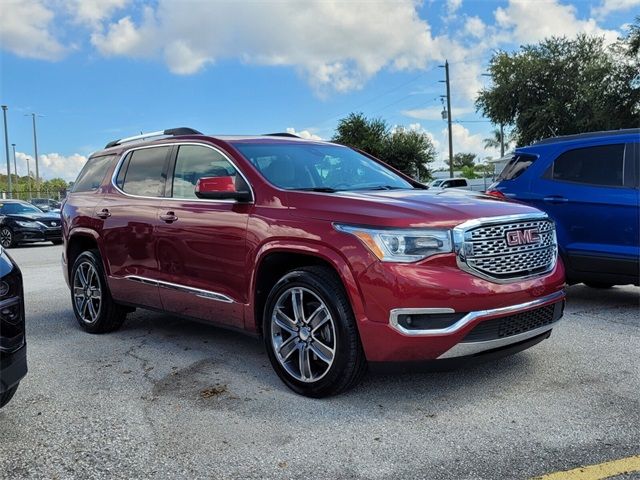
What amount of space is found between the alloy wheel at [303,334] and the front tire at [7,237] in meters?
16.2

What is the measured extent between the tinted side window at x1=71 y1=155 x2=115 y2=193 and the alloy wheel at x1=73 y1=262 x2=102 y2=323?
821 mm

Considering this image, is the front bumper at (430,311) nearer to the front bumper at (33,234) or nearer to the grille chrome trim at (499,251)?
the grille chrome trim at (499,251)

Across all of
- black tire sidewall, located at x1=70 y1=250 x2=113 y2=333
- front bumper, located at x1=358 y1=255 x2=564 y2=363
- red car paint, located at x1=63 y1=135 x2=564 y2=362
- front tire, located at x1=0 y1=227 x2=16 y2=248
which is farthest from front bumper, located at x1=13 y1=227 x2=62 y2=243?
front bumper, located at x1=358 y1=255 x2=564 y2=363

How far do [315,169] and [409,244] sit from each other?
150cm

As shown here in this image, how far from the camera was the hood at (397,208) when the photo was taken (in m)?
3.60

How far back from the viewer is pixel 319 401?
3877 millimetres

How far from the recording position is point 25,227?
58.0ft

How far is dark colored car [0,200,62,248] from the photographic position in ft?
58.0

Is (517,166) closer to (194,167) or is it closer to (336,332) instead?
(194,167)

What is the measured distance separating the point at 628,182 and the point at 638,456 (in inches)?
149

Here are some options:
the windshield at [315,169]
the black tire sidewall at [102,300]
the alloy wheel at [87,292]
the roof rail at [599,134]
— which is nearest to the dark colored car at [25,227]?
the alloy wheel at [87,292]

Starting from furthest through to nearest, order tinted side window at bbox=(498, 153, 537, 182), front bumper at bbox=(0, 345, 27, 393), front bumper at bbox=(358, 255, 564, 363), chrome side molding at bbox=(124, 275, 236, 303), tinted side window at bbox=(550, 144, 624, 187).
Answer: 1. tinted side window at bbox=(498, 153, 537, 182)
2. tinted side window at bbox=(550, 144, 624, 187)
3. chrome side molding at bbox=(124, 275, 236, 303)
4. front bumper at bbox=(358, 255, 564, 363)
5. front bumper at bbox=(0, 345, 27, 393)

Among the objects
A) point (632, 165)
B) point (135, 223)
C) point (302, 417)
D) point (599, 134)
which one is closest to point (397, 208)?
point (302, 417)

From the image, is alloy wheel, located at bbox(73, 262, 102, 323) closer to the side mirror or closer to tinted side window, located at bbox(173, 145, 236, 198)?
tinted side window, located at bbox(173, 145, 236, 198)
